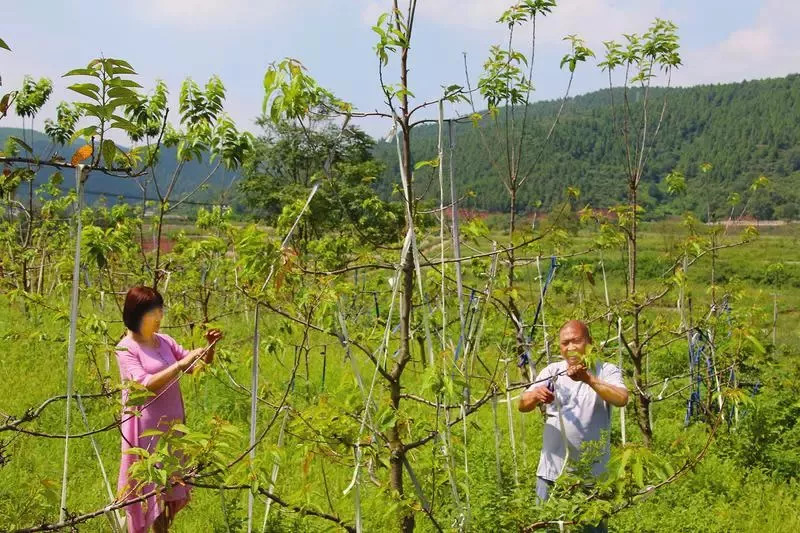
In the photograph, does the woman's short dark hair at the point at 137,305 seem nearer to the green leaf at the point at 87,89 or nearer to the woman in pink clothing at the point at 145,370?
the woman in pink clothing at the point at 145,370

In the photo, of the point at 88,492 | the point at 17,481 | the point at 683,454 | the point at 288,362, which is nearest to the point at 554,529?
the point at 683,454

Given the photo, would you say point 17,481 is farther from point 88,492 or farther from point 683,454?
point 683,454

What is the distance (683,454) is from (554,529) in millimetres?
561

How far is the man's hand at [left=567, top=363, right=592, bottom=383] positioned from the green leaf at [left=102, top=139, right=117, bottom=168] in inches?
71.7

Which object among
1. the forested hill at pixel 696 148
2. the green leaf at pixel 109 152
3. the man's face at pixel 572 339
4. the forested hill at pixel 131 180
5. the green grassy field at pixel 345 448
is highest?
the forested hill at pixel 696 148

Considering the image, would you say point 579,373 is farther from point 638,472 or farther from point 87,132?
point 87,132

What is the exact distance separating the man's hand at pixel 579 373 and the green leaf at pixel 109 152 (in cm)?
182

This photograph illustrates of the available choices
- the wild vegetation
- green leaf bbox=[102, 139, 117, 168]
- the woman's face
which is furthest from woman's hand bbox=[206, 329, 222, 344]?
green leaf bbox=[102, 139, 117, 168]

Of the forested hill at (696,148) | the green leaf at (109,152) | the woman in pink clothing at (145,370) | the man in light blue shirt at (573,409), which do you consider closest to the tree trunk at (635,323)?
the man in light blue shirt at (573,409)

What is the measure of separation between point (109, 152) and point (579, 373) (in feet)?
6.58

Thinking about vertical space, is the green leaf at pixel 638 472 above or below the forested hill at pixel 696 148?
below

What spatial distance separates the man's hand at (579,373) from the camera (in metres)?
2.56

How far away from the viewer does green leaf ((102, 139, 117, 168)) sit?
1297 millimetres

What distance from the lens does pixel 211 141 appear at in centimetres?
404
